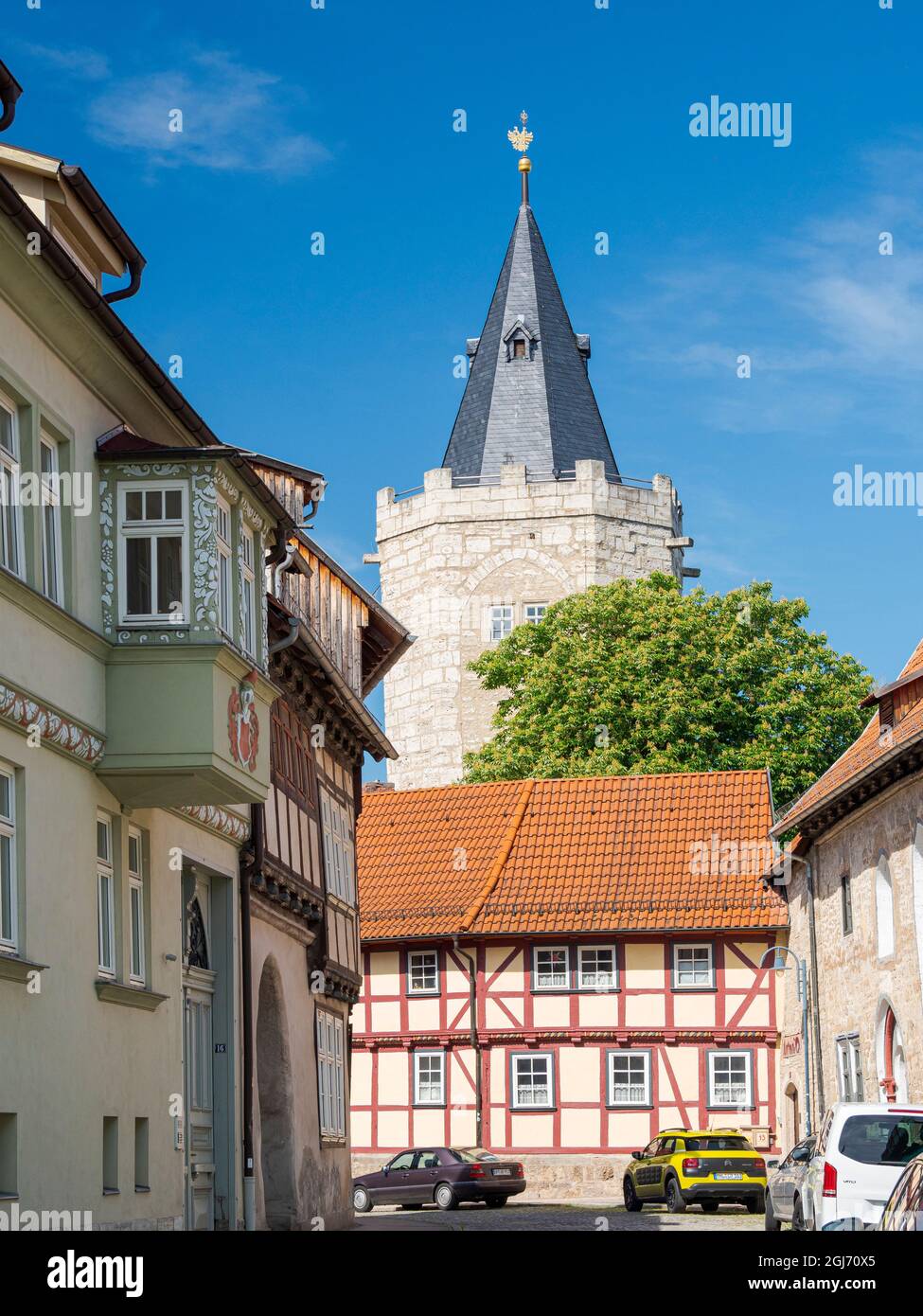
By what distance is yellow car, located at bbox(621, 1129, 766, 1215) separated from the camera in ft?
104

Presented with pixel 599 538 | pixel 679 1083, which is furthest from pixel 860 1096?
pixel 599 538

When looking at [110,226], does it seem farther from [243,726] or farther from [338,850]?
[338,850]

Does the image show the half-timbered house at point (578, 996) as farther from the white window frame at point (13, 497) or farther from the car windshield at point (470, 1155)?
the white window frame at point (13, 497)

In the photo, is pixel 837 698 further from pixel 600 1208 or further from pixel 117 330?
pixel 117 330

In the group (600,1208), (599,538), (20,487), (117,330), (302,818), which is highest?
(599,538)

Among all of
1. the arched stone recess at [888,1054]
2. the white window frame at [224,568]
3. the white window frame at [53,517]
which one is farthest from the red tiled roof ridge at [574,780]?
the white window frame at [53,517]

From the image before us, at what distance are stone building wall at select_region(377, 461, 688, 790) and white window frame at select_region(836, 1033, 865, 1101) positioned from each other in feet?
131

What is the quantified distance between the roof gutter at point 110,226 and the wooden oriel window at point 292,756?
206 inches

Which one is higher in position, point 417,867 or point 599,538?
point 599,538

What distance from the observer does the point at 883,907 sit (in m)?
32.5

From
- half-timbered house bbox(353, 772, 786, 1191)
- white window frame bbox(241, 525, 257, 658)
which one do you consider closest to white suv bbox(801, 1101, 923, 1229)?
white window frame bbox(241, 525, 257, 658)

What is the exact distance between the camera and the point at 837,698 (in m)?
55.2

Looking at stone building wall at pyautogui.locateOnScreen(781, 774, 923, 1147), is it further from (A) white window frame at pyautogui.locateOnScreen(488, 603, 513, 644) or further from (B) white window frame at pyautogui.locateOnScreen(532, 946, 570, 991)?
(A) white window frame at pyautogui.locateOnScreen(488, 603, 513, 644)
